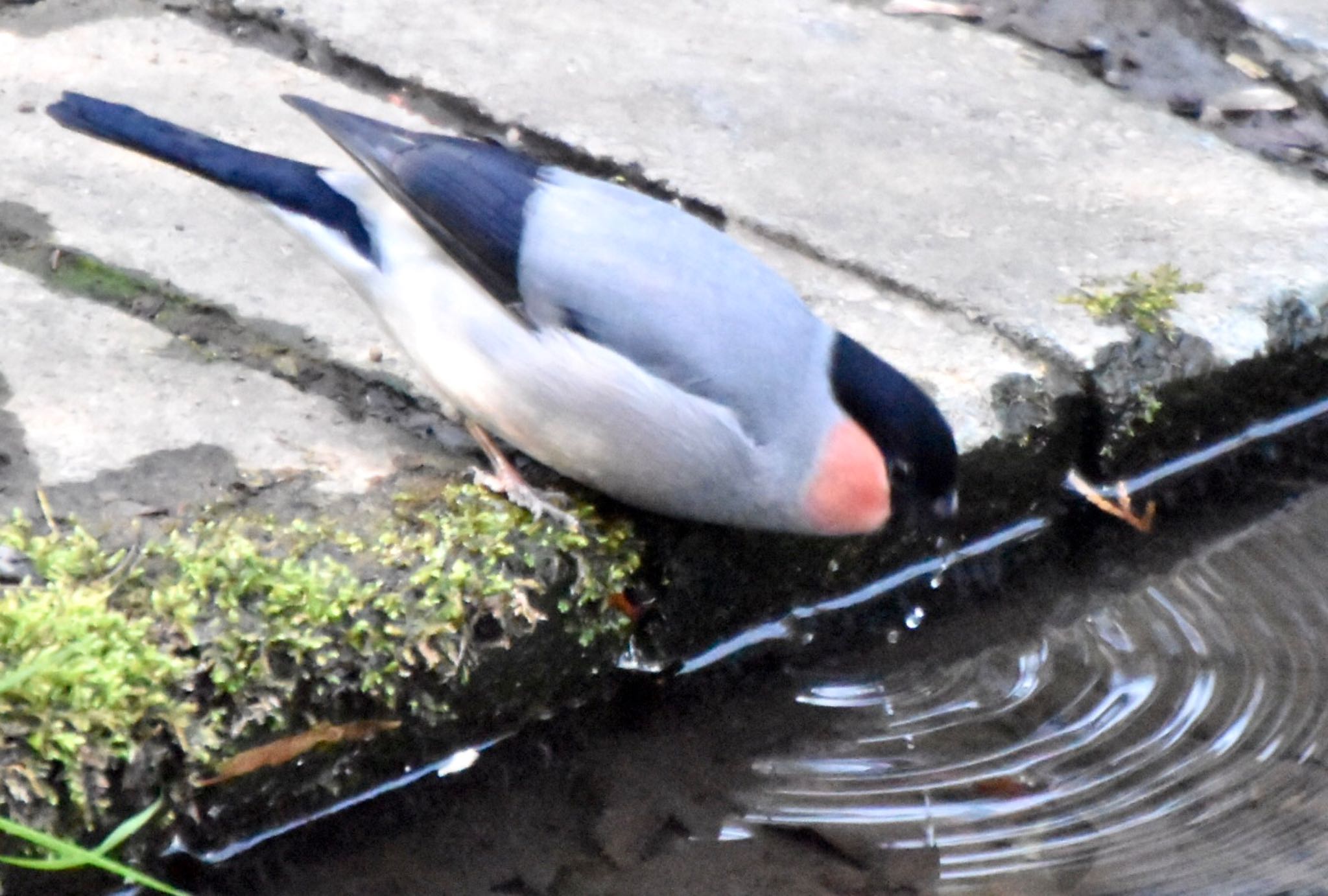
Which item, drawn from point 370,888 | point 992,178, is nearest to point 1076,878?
point 370,888

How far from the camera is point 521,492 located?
Result: 332 cm

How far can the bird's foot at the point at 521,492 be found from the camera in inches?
130

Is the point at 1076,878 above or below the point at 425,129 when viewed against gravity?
below

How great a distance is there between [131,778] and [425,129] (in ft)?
7.86

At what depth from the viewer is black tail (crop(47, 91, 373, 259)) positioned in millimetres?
3613

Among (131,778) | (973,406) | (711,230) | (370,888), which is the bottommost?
(370,888)

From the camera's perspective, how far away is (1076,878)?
3.24m

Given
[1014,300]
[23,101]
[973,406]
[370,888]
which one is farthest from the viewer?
[23,101]

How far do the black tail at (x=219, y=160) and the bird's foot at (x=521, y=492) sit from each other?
0.55m

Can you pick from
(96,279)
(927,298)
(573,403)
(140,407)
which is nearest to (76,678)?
(140,407)

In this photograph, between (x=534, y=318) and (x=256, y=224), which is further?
(x=256, y=224)

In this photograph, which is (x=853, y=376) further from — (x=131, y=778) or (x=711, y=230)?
(x=131, y=778)

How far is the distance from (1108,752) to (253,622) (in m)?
1.77

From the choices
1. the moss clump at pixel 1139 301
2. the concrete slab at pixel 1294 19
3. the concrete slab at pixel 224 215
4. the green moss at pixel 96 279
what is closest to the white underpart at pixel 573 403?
the concrete slab at pixel 224 215
